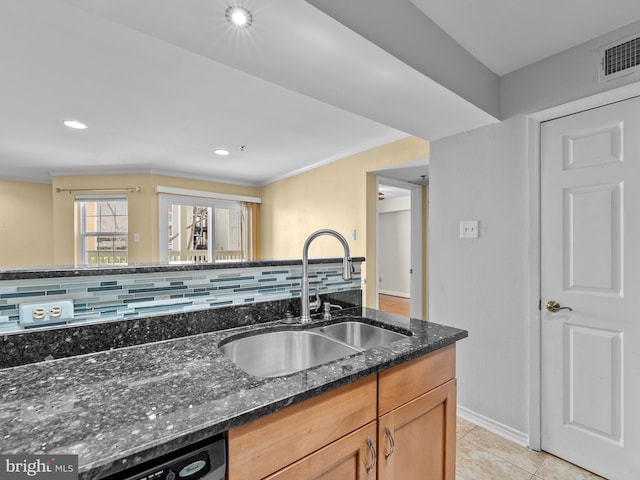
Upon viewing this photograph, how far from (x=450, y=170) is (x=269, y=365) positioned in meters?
1.77

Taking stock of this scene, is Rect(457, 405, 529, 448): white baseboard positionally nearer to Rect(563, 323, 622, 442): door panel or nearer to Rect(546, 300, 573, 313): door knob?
Rect(563, 323, 622, 442): door panel

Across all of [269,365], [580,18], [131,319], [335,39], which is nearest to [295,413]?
[269,365]

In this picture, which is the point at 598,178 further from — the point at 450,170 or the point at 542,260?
the point at 450,170

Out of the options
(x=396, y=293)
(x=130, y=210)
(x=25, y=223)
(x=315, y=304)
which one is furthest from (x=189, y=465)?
(x=396, y=293)

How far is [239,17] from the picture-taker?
108 centimetres

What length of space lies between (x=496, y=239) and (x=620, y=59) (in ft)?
3.42

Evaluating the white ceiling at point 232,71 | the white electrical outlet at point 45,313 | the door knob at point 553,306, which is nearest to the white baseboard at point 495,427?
the door knob at point 553,306

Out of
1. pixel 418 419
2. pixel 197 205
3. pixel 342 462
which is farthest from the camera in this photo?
pixel 197 205

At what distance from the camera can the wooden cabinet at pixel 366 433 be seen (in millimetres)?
740

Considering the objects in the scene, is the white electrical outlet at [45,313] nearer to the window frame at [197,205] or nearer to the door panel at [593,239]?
the door panel at [593,239]

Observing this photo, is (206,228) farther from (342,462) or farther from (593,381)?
(593,381)

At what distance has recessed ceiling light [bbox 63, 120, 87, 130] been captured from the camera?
9.70ft

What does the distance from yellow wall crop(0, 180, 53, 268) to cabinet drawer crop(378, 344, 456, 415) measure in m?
6.44

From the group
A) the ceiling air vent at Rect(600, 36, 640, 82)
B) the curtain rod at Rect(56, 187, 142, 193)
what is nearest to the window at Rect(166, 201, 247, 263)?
the curtain rod at Rect(56, 187, 142, 193)
